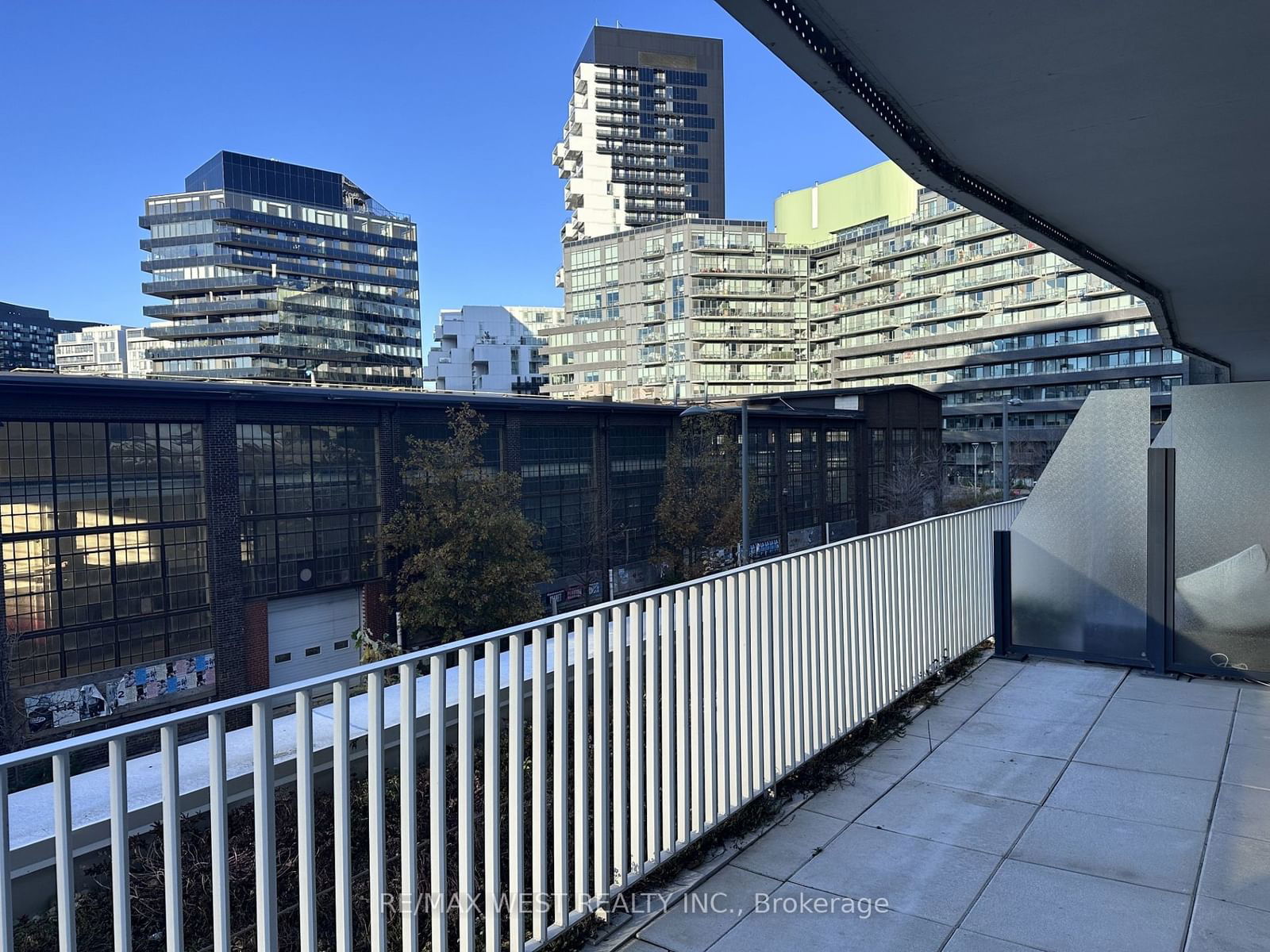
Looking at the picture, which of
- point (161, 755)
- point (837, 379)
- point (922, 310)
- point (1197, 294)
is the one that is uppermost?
point (922, 310)

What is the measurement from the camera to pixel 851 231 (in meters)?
96.1

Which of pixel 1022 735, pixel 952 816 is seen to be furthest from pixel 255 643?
pixel 952 816

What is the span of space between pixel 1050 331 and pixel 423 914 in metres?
85.9

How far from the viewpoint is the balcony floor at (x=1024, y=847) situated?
3.36 m

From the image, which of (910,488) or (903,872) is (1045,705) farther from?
(910,488)

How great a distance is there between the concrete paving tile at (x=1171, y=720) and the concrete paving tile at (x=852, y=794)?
7.06ft

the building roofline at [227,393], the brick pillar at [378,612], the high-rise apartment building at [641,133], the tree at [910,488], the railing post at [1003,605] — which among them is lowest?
the brick pillar at [378,612]

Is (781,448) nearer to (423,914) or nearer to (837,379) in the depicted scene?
(423,914)

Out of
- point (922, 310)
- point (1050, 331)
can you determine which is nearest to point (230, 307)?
point (922, 310)

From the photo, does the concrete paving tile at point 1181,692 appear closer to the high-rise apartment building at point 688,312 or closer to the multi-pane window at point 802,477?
the multi-pane window at point 802,477

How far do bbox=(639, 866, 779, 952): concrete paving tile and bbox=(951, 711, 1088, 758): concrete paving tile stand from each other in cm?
252

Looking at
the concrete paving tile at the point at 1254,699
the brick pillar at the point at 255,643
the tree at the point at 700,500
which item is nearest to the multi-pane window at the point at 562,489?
the tree at the point at 700,500

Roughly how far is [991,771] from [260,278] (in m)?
106

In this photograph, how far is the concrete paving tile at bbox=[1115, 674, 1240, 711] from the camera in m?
6.47
